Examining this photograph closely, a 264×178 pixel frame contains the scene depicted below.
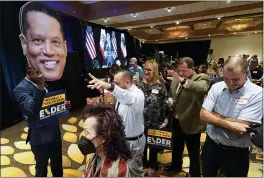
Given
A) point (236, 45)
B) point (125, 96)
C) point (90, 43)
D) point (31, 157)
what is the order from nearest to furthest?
point (125, 96) < point (31, 157) < point (90, 43) < point (236, 45)

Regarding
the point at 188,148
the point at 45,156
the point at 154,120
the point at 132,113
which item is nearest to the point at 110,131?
the point at 132,113

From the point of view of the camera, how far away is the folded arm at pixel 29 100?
63.6 inches

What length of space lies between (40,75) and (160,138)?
1379 millimetres

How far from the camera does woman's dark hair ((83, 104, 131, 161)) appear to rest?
111 cm

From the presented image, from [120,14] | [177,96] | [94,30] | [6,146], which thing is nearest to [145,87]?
[177,96]

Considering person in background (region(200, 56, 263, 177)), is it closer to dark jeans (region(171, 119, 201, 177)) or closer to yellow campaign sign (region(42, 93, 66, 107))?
dark jeans (region(171, 119, 201, 177))

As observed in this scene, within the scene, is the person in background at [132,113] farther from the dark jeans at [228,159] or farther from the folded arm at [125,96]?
the dark jeans at [228,159]

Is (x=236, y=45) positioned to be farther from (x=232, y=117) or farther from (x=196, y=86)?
(x=232, y=117)

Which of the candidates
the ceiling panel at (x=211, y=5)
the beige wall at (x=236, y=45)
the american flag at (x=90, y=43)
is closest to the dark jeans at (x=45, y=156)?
the american flag at (x=90, y=43)

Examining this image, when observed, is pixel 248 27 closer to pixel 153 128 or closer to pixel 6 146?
pixel 153 128

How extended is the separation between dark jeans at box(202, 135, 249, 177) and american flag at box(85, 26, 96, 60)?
4.45 meters

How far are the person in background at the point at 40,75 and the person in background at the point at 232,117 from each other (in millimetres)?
1357

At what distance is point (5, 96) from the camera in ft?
11.1

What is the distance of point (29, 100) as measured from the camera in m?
1.62
